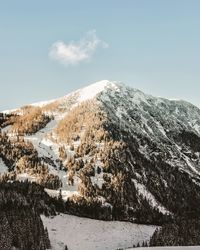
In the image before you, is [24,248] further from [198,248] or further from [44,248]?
[198,248]

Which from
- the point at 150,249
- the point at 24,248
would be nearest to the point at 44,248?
the point at 24,248

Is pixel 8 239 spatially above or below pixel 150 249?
below

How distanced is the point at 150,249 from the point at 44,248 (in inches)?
7457

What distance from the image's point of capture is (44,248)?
196 meters

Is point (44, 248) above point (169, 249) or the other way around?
the other way around

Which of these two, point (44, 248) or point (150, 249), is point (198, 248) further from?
point (44, 248)

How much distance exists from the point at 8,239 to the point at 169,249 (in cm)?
18623

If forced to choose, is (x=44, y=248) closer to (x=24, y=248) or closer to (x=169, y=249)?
(x=24, y=248)

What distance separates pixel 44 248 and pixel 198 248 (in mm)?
189545

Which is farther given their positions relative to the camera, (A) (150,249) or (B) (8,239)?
(B) (8,239)

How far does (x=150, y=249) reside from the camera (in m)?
14.8

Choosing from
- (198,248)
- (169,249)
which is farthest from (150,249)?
(198,248)

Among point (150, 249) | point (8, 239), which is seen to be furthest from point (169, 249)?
point (8, 239)

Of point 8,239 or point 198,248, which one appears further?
point 8,239
